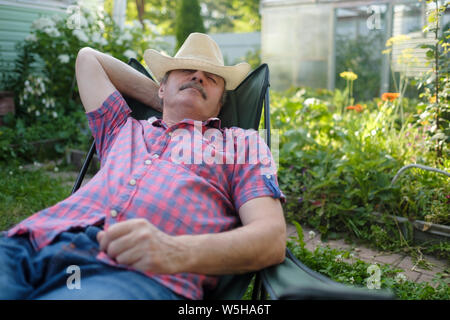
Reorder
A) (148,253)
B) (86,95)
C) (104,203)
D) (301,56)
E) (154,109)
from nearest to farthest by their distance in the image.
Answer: (148,253) → (104,203) → (86,95) → (154,109) → (301,56)

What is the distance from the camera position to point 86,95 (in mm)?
2037

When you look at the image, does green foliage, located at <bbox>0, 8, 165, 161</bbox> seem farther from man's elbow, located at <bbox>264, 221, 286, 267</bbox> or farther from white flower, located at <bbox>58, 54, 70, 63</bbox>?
man's elbow, located at <bbox>264, 221, 286, 267</bbox>

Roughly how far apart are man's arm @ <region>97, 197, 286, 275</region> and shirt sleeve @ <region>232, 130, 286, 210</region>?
15 cm

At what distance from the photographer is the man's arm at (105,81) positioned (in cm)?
204

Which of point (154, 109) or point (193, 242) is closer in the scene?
point (193, 242)

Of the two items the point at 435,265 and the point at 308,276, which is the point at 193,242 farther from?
the point at 435,265

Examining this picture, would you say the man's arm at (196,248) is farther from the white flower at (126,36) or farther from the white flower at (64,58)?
the white flower at (126,36)

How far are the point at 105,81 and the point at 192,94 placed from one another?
0.48 m

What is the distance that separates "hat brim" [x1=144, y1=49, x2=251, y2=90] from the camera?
2.06 meters

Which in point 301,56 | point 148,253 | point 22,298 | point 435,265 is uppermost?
point 301,56

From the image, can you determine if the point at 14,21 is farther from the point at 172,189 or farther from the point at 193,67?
the point at 172,189

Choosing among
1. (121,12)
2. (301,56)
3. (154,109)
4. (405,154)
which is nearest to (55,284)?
(154,109)

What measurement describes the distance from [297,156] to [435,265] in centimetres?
143

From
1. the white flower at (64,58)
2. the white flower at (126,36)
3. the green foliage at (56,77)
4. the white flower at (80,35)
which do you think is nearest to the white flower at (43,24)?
the green foliage at (56,77)
